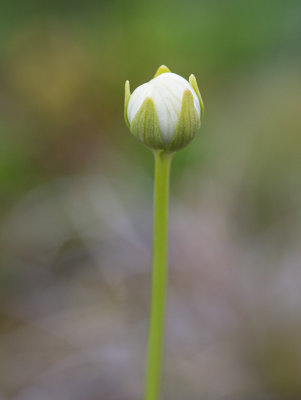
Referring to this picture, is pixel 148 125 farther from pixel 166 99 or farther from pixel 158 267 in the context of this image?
pixel 158 267

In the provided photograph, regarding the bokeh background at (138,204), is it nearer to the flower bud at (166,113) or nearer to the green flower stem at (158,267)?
the green flower stem at (158,267)

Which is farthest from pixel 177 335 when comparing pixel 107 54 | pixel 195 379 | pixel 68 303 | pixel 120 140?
pixel 107 54

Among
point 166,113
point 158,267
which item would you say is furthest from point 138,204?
point 166,113

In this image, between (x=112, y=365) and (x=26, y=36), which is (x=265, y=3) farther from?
(x=112, y=365)

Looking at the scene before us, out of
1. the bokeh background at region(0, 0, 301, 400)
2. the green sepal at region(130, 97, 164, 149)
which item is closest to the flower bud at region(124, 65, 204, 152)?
the green sepal at region(130, 97, 164, 149)

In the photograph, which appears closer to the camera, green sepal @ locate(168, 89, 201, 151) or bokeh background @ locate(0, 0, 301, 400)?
green sepal @ locate(168, 89, 201, 151)

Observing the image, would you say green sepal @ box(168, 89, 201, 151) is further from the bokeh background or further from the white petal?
the bokeh background

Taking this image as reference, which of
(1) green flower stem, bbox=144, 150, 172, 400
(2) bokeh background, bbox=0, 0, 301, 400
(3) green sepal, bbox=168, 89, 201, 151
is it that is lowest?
(1) green flower stem, bbox=144, 150, 172, 400
